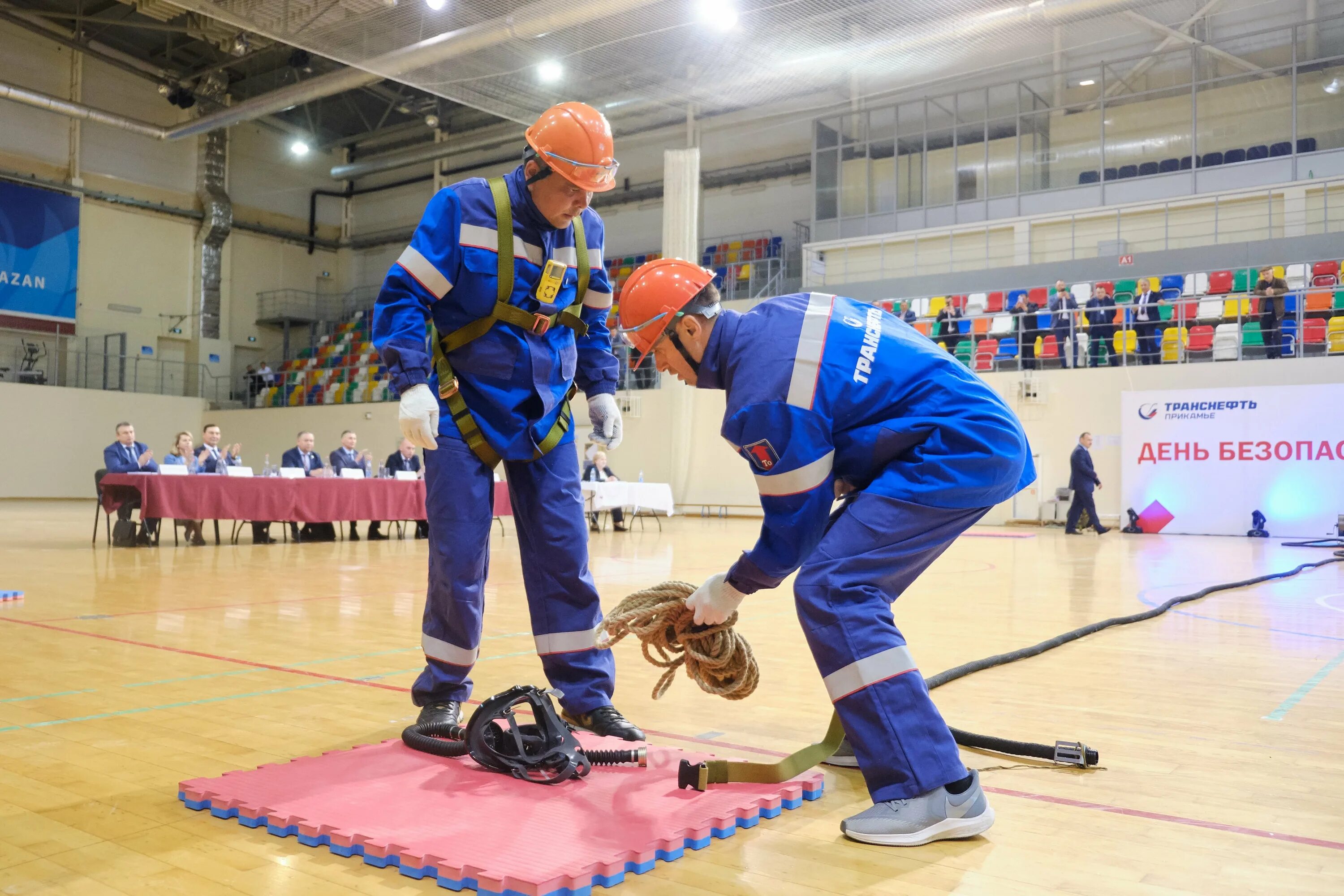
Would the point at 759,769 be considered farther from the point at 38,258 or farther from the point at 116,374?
the point at 116,374

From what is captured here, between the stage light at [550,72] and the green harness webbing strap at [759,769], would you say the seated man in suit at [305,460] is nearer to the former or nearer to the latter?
the stage light at [550,72]

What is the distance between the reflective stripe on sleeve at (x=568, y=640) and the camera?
3219 mm

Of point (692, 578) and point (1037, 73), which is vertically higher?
point (1037, 73)

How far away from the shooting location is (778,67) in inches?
652

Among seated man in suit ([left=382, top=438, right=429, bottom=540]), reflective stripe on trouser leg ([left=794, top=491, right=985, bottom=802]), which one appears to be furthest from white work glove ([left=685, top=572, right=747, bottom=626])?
seated man in suit ([left=382, top=438, right=429, bottom=540])

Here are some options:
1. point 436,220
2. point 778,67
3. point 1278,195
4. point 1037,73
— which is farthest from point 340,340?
point 436,220

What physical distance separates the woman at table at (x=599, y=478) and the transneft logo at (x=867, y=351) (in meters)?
13.3

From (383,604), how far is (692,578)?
2598mm

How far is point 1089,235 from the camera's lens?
19.9m

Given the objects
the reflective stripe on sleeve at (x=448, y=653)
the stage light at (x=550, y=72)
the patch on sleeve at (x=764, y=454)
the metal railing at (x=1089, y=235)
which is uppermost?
the stage light at (x=550, y=72)

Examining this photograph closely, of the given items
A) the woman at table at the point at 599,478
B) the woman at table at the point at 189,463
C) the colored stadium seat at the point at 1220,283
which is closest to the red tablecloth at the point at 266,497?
the woman at table at the point at 189,463

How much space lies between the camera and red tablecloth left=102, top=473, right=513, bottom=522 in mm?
10961

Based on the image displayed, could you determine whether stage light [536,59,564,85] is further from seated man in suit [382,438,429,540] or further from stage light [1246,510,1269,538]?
stage light [1246,510,1269,538]

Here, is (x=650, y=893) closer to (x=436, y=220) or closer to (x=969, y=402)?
(x=969, y=402)
